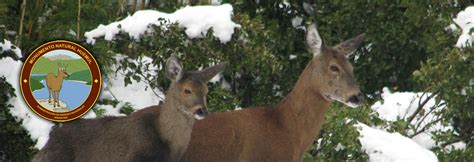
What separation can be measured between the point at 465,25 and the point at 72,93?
5053 mm

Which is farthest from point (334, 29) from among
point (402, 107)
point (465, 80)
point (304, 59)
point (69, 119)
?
point (69, 119)

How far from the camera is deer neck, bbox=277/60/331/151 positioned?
8617mm

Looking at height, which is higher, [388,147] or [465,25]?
[465,25]

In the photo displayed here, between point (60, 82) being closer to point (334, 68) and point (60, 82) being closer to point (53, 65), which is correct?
point (53, 65)

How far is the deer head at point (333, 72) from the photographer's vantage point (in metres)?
8.37

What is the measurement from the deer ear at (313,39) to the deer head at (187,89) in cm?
104

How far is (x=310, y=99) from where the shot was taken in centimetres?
865

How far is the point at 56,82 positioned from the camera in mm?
8055

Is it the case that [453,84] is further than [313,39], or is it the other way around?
[453,84]

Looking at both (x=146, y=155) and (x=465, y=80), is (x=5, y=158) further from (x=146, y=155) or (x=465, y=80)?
(x=465, y=80)

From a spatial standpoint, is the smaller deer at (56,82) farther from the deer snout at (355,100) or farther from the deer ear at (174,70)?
the deer snout at (355,100)

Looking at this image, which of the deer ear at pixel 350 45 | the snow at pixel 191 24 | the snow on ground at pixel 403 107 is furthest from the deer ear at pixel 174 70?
the snow on ground at pixel 403 107

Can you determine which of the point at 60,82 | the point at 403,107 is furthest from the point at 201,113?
the point at 403,107

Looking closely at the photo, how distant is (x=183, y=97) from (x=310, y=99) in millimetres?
1377
